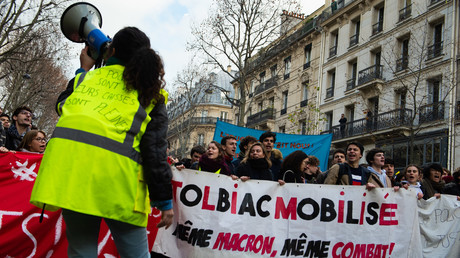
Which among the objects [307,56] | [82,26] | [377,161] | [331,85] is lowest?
[377,161]

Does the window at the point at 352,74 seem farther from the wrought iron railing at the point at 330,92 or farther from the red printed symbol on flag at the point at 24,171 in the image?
the red printed symbol on flag at the point at 24,171

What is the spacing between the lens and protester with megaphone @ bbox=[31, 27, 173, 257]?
208cm

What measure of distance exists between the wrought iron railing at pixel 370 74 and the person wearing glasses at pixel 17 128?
70.6 ft

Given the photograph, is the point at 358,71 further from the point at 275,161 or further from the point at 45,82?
the point at 275,161

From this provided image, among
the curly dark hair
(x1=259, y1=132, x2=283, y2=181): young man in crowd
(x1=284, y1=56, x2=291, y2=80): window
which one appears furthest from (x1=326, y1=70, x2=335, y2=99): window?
the curly dark hair

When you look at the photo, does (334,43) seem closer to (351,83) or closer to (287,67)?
(351,83)

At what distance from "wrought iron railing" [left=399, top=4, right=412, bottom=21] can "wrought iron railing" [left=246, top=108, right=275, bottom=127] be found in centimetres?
1488

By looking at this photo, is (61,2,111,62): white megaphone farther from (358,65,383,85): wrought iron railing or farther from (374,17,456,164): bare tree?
(358,65,383,85): wrought iron railing

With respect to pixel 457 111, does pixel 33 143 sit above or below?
below

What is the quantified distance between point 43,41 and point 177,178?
21.8 meters

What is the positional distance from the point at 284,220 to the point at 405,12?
2247 cm

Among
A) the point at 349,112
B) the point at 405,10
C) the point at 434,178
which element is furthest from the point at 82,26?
the point at 349,112

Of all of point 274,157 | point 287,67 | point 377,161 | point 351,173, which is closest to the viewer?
point 351,173

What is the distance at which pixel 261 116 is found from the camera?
129 ft
